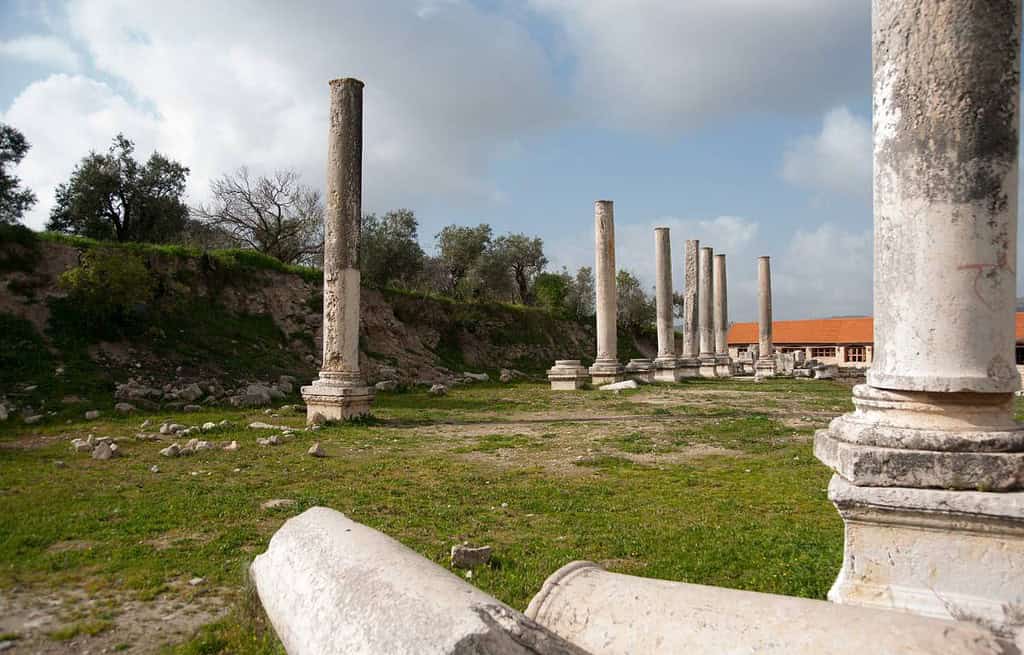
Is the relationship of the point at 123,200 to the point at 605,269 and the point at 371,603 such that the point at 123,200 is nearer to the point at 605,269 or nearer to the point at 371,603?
the point at 605,269

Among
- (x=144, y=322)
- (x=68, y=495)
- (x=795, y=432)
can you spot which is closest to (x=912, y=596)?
(x=68, y=495)

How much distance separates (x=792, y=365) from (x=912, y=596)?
30.7 m

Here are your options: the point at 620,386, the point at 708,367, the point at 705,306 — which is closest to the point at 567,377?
the point at 620,386

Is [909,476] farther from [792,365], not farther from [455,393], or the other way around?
[792,365]

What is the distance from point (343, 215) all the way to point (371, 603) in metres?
11.7

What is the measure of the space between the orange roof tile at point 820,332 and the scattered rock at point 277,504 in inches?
1913

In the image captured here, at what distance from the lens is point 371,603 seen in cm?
289

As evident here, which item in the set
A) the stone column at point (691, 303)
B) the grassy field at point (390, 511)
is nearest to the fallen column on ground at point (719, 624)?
the grassy field at point (390, 511)

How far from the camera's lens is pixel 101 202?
26.6m

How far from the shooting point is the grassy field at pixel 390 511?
437 cm

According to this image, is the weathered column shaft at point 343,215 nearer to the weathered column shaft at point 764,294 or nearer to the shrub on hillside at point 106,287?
the shrub on hillside at point 106,287

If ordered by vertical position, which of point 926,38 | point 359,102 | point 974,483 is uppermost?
point 359,102

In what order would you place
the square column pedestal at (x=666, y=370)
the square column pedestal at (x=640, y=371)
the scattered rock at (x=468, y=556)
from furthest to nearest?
the square column pedestal at (x=666, y=370)
the square column pedestal at (x=640, y=371)
the scattered rock at (x=468, y=556)

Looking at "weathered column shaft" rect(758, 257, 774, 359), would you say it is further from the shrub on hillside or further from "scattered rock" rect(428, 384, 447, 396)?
the shrub on hillside
